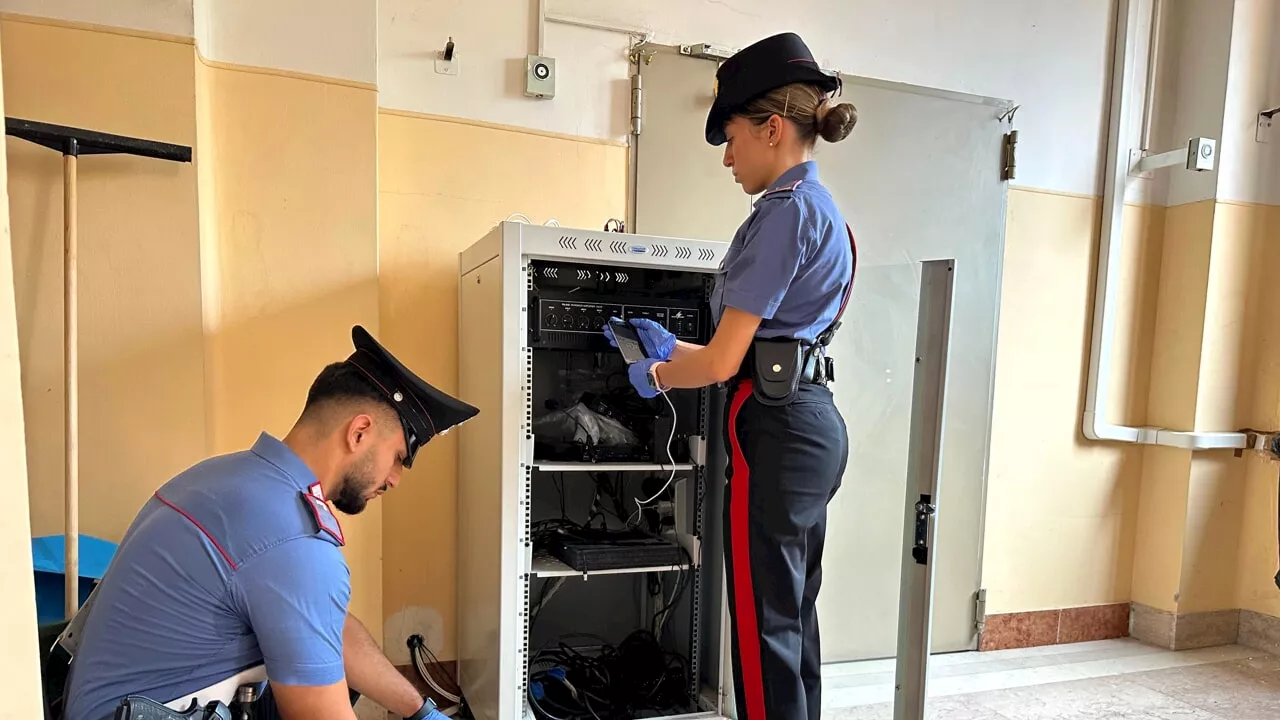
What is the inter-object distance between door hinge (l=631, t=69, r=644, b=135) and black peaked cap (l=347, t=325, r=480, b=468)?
Answer: 1.23 meters

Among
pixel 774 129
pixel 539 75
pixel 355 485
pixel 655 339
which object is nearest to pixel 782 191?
pixel 774 129

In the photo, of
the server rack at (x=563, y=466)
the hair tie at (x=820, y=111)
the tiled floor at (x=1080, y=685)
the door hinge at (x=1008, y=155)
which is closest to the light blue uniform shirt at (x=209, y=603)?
the server rack at (x=563, y=466)

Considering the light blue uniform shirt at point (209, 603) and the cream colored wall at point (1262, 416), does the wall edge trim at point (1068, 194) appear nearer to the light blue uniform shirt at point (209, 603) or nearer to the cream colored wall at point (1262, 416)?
the cream colored wall at point (1262, 416)

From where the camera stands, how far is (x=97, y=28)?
1.44m

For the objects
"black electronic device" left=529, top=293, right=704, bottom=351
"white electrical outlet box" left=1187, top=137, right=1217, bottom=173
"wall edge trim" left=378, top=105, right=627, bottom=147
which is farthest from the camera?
"white electrical outlet box" left=1187, top=137, right=1217, bottom=173

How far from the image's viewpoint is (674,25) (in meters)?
2.09

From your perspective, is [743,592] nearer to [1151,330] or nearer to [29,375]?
[29,375]

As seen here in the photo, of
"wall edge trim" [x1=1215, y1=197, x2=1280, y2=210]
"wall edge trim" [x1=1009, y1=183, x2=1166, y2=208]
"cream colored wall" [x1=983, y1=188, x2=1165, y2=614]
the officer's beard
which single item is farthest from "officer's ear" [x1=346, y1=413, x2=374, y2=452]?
"wall edge trim" [x1=1215, y1=197, x2=1280, y2=210]

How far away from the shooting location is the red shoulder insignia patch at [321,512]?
0.95 metres

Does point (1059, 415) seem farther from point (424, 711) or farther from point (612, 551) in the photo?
point (424, 711)

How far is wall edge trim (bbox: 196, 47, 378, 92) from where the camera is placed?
1.62 m

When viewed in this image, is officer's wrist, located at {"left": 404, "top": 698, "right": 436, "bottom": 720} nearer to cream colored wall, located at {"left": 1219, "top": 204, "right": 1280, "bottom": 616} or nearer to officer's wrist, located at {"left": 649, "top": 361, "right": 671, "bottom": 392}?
officer's wrist, located at {"left": 649, "top": 361, "right": 671, "bottom": 392}

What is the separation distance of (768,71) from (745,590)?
37.1 inches

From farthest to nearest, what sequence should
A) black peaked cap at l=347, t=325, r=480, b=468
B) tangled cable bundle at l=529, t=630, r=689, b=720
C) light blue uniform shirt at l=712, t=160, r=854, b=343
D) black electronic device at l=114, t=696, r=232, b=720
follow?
tangled cable bundle at l=529, t=630, r=689, b=720 < light blue uniform shirt at l=712, t=160, r=854, b=343 < black peaked cap at l=347, t=325, r=480, b=468 < black electronic device at l=114, t=696, r=232, b=720
